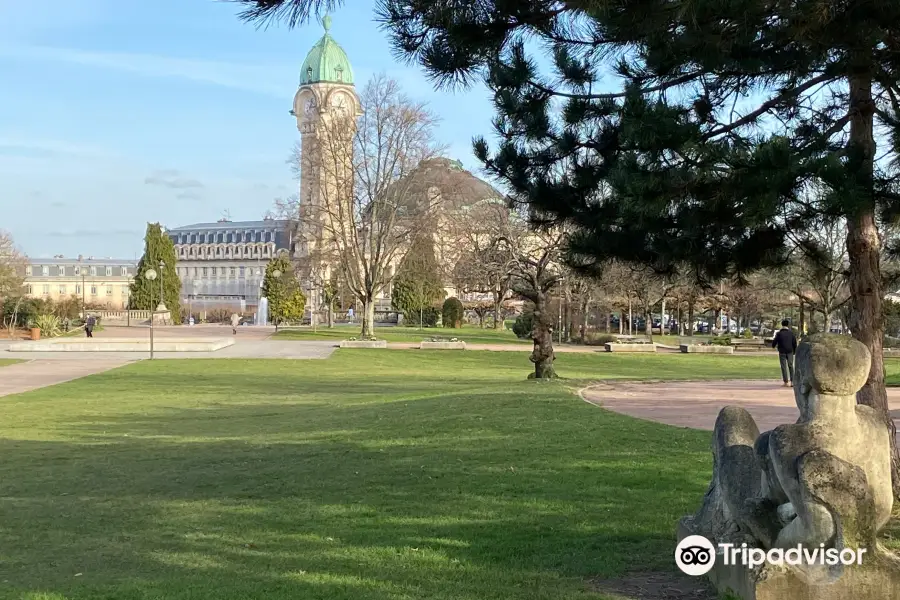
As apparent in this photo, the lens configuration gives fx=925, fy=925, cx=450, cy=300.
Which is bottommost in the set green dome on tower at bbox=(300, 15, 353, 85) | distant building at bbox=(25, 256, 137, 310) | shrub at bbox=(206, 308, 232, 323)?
shrub at bbox=(206, 308, 232, 323)

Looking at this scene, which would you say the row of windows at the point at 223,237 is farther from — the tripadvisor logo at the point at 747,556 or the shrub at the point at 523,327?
the tripadvisor logo at the point at 747,556

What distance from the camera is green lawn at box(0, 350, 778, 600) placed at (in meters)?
5.71

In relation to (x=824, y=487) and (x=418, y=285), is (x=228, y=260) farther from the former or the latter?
(x=824, y=487)

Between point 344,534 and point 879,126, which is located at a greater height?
point 879,126

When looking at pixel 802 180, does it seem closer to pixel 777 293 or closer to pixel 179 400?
A: pixel 179 400

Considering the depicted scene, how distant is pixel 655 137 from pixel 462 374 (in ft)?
75.8

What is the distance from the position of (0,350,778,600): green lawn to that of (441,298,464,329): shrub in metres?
50.9

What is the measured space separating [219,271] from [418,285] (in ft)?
220

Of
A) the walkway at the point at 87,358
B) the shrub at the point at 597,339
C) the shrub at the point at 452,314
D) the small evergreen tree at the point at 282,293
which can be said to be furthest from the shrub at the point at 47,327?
the shrub at the point at 452,314

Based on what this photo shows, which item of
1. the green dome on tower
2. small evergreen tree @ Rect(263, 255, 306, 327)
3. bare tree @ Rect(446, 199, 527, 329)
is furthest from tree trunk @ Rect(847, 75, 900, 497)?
the green dome on tower

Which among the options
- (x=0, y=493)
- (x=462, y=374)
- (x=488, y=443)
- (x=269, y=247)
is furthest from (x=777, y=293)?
(x=269, y=247)

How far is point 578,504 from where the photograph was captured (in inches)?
300

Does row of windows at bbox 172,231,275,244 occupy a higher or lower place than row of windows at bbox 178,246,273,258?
higher

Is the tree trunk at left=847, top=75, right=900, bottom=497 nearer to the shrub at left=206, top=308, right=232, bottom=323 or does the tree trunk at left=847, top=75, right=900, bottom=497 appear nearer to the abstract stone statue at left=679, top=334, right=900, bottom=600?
the abstract stone statue at left=679, top=334, right=900, bottom=600
